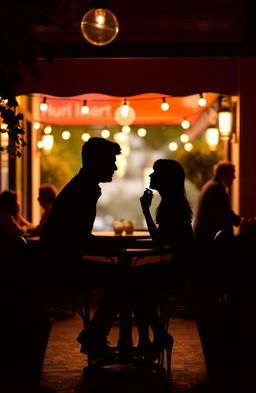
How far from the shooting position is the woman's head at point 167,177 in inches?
183

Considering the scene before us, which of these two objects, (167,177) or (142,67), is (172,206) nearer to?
(167,177)

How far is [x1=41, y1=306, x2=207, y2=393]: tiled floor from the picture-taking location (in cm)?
423

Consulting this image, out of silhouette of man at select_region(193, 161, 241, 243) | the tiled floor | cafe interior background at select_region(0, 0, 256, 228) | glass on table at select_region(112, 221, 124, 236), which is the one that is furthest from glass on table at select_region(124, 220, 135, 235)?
cafe interior background at select_region(0, 0, 256, 228)

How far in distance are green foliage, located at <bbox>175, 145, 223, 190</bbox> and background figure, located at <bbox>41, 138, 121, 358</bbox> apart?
24.3ft

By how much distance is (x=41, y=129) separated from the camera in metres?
12.5

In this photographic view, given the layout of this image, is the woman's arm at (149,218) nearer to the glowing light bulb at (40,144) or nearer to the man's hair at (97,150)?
the man's hair at (97,150)

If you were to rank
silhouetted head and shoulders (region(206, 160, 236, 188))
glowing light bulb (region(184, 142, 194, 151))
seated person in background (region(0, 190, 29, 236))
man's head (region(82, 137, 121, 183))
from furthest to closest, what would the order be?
glowing light bulb (region(184, 142, 194, 151)), silhouetted head and shoulders (region(206, 160, 236, 188)), seated person in background (region(0, 190, 29, 236)), man's head (region(82, 137, 121, 183))

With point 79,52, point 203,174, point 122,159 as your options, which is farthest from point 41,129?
point 79,52

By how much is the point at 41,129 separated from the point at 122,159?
1553mm

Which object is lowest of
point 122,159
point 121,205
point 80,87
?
point 121,205

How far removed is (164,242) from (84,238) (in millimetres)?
576

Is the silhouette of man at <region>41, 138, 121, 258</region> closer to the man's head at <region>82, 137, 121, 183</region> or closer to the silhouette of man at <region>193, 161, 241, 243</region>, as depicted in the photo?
the man's head at <region>82, 137, 121, 183</region>

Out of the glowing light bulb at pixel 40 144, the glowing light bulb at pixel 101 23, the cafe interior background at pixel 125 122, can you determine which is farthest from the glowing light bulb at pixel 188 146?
the glowing light bulb at pixel 101 23

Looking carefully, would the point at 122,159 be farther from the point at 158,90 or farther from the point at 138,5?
the point at 138,5
